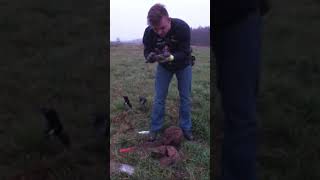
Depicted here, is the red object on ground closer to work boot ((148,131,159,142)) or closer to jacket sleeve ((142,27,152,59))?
work boot ((148,131,159,142))

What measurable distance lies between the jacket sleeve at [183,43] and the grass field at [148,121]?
558 mm

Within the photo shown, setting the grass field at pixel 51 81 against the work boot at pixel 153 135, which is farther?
the work boot at pixel 153 135

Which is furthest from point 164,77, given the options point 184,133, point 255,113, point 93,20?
point 255,113

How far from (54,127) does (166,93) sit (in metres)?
1.05

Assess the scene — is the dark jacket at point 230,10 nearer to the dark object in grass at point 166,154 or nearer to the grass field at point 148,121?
the grass field at point 148,121

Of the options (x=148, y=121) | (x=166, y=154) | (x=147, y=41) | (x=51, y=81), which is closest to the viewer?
(x=51, y=81)

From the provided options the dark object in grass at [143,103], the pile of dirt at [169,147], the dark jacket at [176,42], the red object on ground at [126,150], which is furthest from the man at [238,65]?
the dark object in grass at [143,103]

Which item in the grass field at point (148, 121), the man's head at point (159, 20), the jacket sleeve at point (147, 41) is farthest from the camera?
the jacket sleeve at point (147, 41)

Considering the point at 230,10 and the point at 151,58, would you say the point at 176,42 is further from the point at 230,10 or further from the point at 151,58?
the point at 230,10

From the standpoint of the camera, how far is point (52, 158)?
2213 millimetres

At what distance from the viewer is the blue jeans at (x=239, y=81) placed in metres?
1.37

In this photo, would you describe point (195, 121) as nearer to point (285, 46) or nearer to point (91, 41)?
point (285, 46)

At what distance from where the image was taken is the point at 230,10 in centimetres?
135

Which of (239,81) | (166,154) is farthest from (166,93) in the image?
(239,81)
